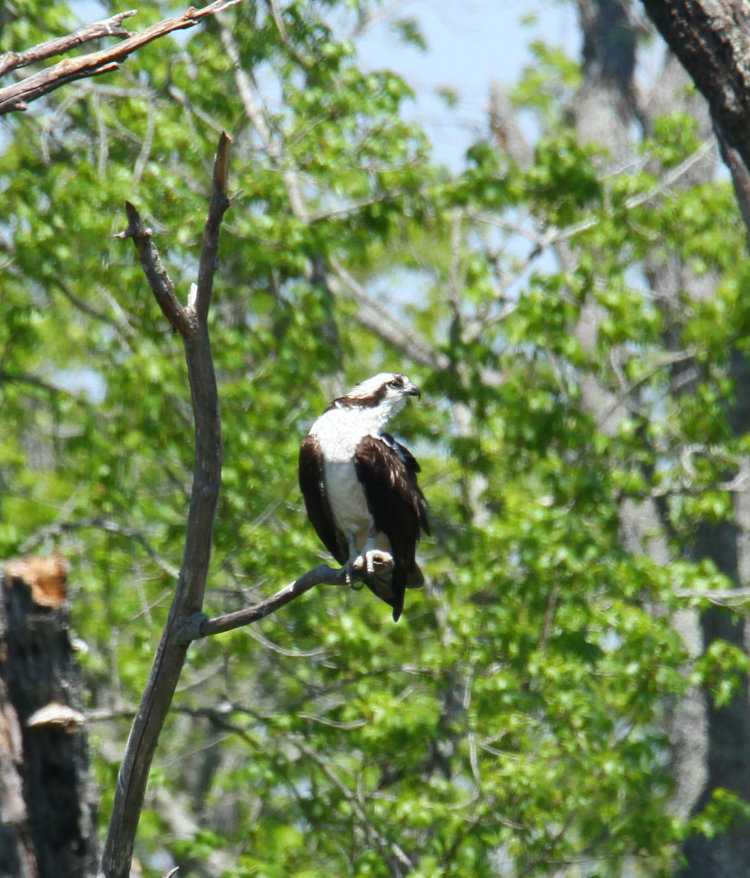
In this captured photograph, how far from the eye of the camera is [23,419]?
961 centimetres

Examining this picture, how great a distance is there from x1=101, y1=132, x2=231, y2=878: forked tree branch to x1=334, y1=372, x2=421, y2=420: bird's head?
1.59 metres

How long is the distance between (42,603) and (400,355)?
262 inches

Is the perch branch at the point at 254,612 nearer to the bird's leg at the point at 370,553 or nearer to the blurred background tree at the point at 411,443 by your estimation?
the bird's leg at the point at 370,553

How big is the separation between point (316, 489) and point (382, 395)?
538 mm

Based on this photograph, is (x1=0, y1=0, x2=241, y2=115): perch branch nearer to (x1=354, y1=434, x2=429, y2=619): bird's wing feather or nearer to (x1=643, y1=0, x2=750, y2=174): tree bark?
(x1=354, y1=434, x2=429, y2=619): bird's wing feather

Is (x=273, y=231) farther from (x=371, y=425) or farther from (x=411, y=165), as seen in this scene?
(x=371, y=425)

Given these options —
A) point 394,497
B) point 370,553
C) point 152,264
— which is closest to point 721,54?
point 394,497

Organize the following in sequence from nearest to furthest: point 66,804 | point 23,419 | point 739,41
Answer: point 66,804, point 739,41, point 23,419

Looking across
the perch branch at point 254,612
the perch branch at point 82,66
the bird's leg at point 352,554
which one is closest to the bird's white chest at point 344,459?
the bird's leg at point 352,554

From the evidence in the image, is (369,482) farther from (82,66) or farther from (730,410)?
(730,410)

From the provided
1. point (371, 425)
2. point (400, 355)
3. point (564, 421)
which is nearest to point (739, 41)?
point (371, 425)

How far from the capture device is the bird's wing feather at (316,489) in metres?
5.06

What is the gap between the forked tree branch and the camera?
10.8 ft

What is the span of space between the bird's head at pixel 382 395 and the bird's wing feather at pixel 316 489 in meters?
0.26
